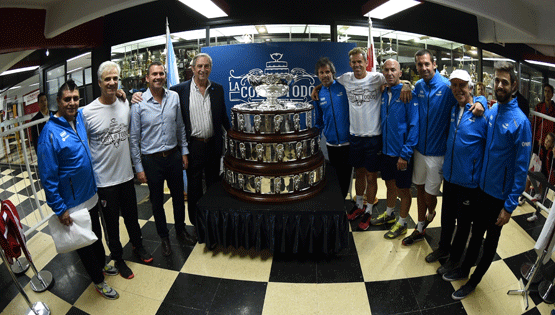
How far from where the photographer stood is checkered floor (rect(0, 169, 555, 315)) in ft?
6.67

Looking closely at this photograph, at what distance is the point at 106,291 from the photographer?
2.15m

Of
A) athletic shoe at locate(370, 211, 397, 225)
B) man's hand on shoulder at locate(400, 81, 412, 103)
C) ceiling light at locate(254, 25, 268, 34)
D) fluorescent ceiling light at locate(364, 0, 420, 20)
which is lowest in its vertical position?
athletic shoe at locate(370, 211, 397, 225)

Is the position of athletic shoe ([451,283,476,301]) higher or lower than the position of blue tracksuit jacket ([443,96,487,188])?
lower

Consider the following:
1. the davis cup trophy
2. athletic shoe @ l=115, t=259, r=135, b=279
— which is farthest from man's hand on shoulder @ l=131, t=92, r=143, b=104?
athletic shoe @ l=115, t=259, r=135, b=279

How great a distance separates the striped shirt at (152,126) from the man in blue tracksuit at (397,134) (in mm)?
1902

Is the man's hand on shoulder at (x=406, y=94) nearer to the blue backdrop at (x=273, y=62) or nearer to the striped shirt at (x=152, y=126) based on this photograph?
the blue backdrop at (x=273, y=62)

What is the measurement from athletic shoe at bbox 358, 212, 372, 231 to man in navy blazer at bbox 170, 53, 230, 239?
5.35 feet

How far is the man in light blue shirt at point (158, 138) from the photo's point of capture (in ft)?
7.95

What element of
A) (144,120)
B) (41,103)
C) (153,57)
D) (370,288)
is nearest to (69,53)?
(41,103)

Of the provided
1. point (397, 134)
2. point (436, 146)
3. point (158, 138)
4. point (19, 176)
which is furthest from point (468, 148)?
point (19, 176)

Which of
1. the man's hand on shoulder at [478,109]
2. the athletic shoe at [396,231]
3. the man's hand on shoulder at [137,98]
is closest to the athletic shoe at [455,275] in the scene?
the athletic shoe at [396,231]

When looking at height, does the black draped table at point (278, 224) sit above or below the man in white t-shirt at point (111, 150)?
below

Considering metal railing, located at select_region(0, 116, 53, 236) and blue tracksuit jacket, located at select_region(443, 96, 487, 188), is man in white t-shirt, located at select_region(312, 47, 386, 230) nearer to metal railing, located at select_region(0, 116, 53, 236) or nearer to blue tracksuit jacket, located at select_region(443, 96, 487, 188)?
blue tracksuit jacket, located at select_region(443, 96, 487, 188)

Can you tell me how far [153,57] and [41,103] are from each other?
2.72m
